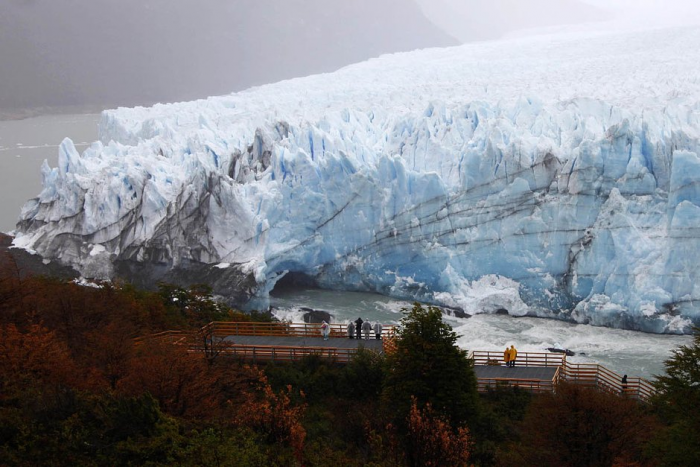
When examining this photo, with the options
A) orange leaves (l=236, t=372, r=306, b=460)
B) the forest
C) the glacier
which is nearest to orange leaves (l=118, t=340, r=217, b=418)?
the forest

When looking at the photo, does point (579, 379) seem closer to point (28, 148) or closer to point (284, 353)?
point (284, 353)

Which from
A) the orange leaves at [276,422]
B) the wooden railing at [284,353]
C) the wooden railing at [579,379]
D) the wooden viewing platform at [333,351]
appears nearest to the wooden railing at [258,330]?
the wooden viewing platform at [333,351]

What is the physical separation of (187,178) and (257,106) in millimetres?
6920

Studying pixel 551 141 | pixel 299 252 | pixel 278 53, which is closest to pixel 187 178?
pixel 299 252

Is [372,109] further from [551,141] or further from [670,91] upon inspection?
[670,91]

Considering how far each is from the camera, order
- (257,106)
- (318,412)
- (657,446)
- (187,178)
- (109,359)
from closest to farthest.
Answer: (657,446)
(109,359)
(318,412)
(187,178)
(257,106)

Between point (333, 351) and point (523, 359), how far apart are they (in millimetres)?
4185

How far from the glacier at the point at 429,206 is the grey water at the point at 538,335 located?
14.5 inches

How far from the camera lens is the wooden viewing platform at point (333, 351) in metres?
11.3

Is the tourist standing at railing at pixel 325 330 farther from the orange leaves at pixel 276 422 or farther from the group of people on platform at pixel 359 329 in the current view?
the orange leaves at pixel 276 422

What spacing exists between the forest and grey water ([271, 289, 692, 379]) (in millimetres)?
4825

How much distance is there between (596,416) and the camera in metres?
8.00

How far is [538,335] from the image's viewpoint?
53.7 ft

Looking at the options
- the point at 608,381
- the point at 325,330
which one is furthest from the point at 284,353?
the point at 608,381
